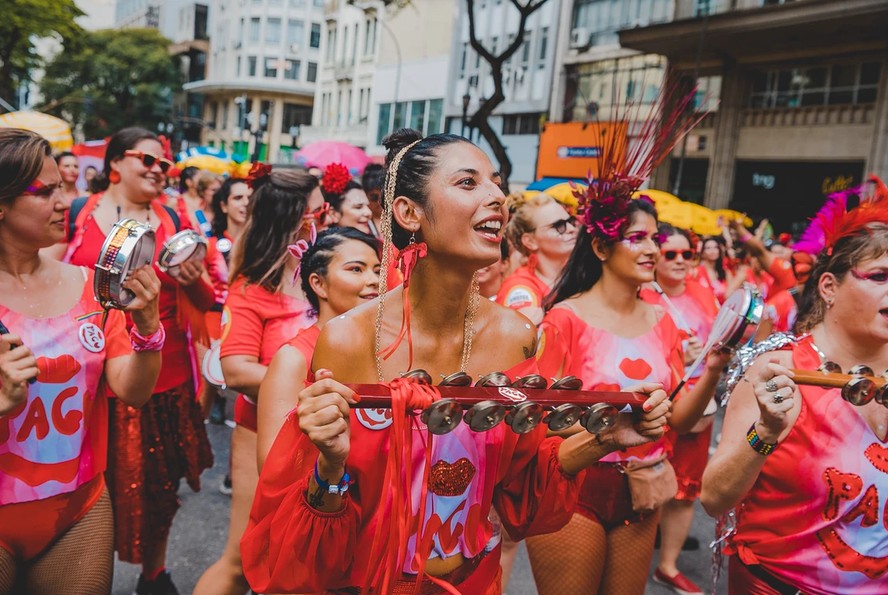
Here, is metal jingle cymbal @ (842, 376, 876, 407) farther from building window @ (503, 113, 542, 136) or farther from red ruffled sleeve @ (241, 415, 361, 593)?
building window @ (503, 113, 542, 136)

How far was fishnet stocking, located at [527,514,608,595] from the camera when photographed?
2.95 meters

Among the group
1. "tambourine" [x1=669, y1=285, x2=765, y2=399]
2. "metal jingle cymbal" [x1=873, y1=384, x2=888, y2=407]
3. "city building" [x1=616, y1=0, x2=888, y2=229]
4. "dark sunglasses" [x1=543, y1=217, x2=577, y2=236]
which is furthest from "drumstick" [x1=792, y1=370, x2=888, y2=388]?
"city building" [x1=616, y1=0, x2=888, y2=229]

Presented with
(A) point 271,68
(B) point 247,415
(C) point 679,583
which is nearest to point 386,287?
(B) point 247,415

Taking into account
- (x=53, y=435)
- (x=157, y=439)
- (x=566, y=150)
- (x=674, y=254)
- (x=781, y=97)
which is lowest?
(x=157, y=439)

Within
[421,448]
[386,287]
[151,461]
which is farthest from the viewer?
[151,461]

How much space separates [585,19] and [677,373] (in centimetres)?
2598

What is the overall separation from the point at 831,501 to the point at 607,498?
0.91 m

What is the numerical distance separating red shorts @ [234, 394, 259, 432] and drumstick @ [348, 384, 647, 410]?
1.98 metres

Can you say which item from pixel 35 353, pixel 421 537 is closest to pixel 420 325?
pixel 421 537

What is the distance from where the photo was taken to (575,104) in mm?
27375

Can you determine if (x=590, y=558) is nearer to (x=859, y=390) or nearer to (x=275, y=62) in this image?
(x=859, y=390)

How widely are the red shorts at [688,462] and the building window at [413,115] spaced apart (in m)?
30.7

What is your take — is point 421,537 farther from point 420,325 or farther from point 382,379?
point 420,325

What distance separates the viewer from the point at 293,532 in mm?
1779
